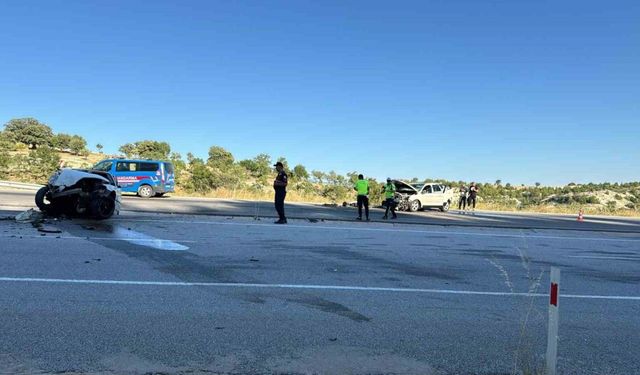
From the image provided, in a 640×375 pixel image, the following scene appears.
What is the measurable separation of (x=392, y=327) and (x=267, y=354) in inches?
59.6

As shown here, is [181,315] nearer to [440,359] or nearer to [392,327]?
[392,327]

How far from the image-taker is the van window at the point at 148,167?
79.3 ft

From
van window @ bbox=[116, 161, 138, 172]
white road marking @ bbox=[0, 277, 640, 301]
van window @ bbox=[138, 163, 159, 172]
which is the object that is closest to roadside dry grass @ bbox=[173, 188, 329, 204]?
van window @ bbox=[138, 163, 159, 172]

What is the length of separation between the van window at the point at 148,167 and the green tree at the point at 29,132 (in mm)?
43065

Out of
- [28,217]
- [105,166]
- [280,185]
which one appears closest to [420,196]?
[280,185]

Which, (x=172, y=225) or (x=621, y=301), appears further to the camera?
(x=172, y=225)

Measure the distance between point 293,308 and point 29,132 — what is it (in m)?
66.2

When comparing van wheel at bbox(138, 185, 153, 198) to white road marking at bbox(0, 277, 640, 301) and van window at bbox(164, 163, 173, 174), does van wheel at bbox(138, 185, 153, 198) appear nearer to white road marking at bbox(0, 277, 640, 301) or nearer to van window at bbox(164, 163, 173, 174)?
van window at bbox(164, 163, 173, 174)

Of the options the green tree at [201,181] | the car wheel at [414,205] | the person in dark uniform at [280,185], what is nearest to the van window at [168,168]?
the green tree at [201,181]

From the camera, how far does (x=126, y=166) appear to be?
23.9m

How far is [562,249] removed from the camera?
12.0m

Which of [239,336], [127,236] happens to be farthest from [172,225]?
[239,336]

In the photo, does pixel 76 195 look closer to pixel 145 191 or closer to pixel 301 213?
pixel 301 213

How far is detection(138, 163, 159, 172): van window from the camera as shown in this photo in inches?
952
